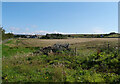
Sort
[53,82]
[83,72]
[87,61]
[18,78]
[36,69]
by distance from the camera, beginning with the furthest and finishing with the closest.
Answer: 1. [87,61]
2. [36,69]
3. [83,72]
4. [18,78]
5. [53,82]

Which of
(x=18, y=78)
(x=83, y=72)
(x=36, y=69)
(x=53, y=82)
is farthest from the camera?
(x=36, y=69)

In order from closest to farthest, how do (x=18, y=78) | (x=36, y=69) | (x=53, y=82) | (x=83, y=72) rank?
(x=53, y=82), (x=18, y=78), (x=83, y=72), (x=36, y=69)

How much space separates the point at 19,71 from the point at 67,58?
3.22 metres

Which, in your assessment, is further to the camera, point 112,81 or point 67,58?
point 67,58

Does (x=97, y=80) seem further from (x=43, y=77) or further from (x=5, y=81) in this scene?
(x=5, y=81)

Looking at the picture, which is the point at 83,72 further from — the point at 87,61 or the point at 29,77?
the point at 29,77

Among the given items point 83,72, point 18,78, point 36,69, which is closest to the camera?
point 18,78

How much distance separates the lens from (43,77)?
5367 millimetres

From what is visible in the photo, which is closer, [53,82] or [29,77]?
[53,82]

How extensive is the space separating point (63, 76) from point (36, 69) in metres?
1.61

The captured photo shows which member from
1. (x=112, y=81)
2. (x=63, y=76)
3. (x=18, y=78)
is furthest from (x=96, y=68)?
(x=18, y=78)

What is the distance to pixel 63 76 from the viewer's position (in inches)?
211

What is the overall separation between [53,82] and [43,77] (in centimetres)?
65

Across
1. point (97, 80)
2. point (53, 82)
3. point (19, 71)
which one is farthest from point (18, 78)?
point (97, 80)
